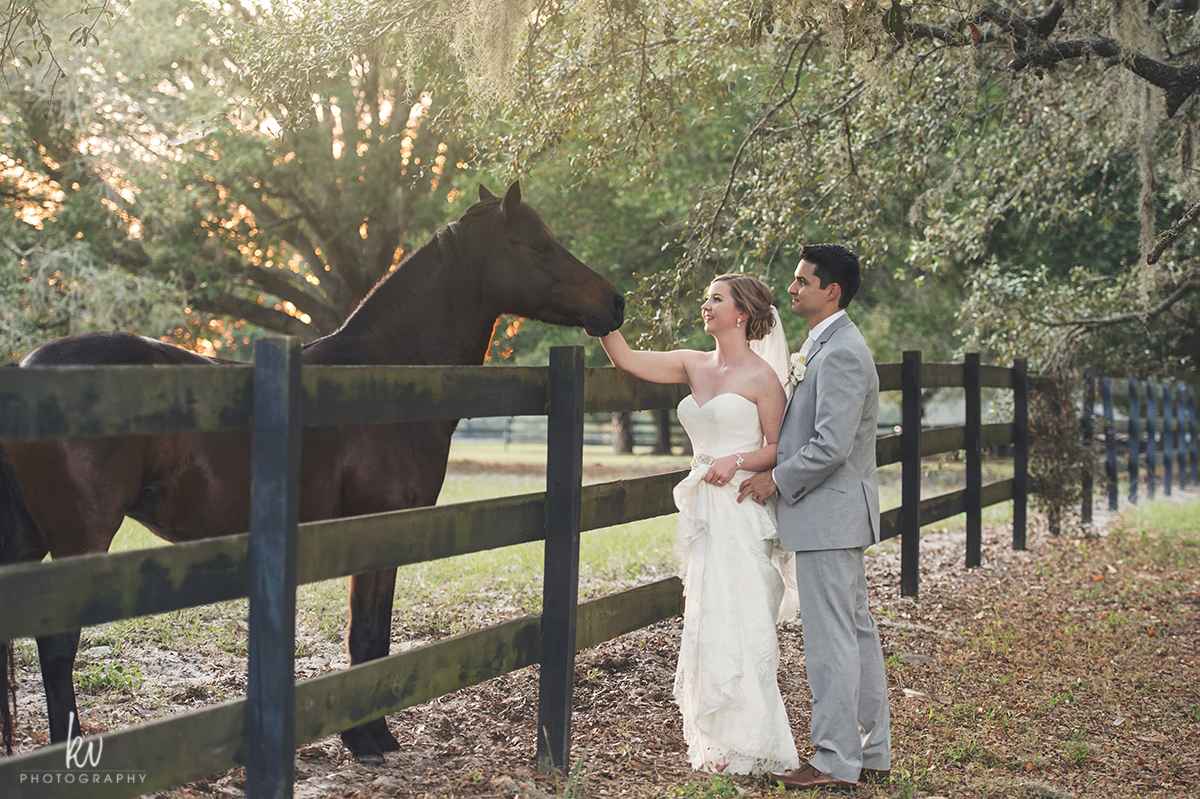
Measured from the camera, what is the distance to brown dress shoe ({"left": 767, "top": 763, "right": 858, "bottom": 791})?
334cm

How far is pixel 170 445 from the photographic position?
3.36 meters

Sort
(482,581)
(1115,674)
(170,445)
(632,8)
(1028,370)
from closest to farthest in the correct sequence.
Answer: (170,445) < (1115,674) < (632,8) < (482,581) < (1028,370)

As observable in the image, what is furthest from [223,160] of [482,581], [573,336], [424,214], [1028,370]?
[1028,370]

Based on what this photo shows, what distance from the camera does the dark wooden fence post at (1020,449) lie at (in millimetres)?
8930

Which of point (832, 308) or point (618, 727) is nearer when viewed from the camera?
point (832, 308)

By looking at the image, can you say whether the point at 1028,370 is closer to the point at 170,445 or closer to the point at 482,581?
the point at 482,581

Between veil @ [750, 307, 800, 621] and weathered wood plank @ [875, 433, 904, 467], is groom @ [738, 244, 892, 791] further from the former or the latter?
weathered wood plank @ [875, 433, 904, 467]

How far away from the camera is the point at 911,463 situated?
687cm

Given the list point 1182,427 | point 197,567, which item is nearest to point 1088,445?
point 1182,427

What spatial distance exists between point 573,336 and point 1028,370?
11.7 m

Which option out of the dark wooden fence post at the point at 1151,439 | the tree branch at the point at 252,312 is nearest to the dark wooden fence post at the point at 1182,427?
the dark wooden fence post at the point at 1151,439

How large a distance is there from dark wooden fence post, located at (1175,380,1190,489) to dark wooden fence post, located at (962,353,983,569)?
955 centimetres

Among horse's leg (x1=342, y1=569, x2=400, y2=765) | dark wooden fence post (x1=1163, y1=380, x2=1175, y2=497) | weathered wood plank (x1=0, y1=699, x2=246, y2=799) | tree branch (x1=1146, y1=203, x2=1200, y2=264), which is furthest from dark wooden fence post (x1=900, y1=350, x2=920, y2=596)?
dark wooden fence post (x1=1163, y1=380, x2=1175, y2=497)

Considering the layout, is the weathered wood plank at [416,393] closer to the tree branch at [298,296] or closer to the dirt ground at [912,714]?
the dirt ground at [912,714]
